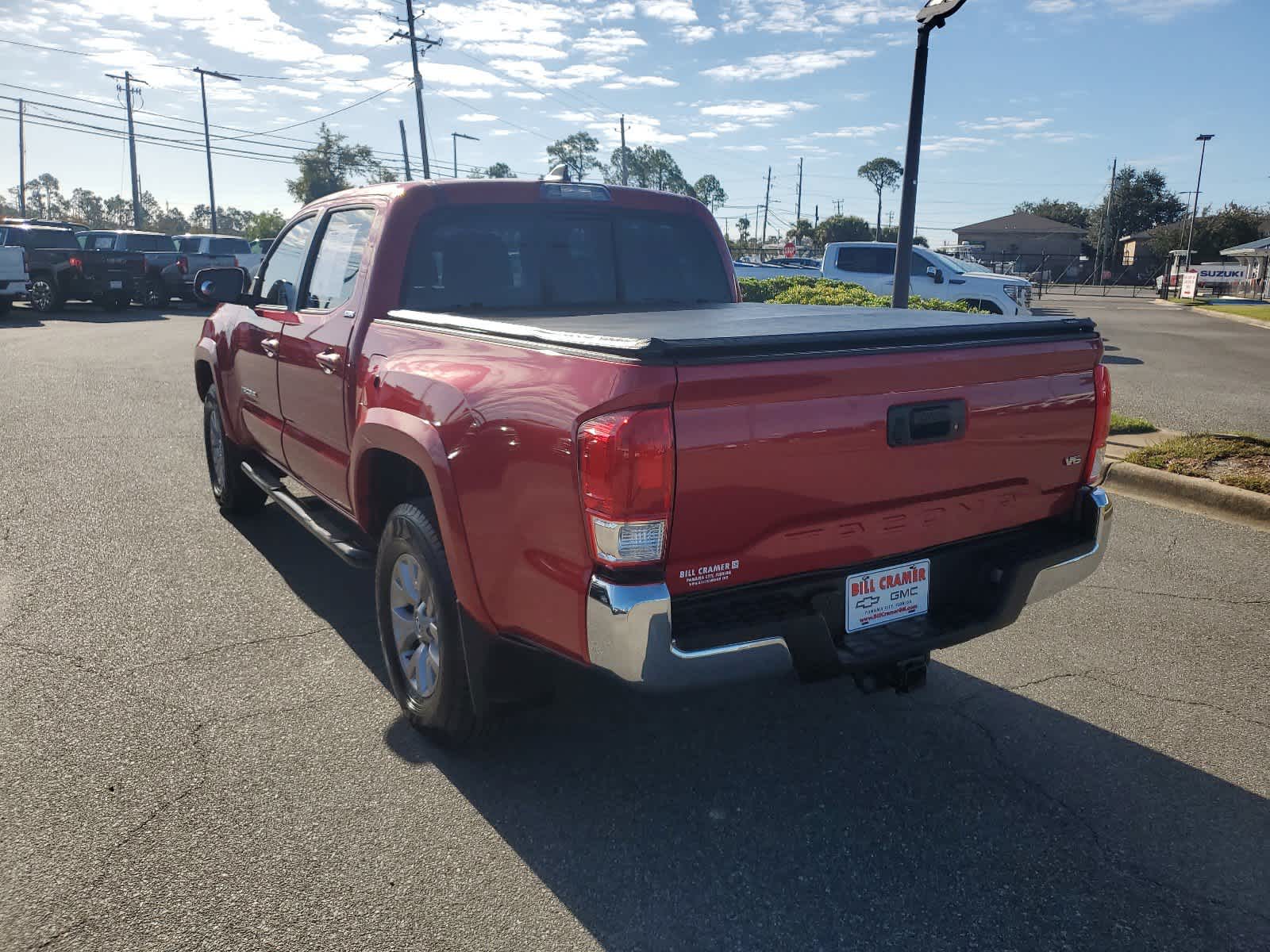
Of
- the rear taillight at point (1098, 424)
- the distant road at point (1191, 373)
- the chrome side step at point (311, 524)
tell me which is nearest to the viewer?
the rear taillight at point (1098, 424)

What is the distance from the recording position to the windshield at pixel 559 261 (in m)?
4.12

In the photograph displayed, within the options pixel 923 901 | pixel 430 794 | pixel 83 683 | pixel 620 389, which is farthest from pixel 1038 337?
pixel 83 683

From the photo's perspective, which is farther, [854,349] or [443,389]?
[443,389]

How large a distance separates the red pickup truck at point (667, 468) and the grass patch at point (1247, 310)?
29619mm

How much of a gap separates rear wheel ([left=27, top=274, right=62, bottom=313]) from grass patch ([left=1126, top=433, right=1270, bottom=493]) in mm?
23631

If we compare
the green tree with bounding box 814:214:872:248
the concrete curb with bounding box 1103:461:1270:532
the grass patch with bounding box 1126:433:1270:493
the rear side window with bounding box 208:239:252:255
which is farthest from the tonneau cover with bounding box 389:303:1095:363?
the green tree with bounding box 814:214:872:248

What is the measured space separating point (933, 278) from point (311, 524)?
15.3 m

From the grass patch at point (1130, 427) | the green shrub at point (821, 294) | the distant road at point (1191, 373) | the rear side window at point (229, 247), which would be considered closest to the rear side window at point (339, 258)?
the grass patch at point (1130, 427)

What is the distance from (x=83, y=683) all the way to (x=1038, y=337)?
391 centimetres

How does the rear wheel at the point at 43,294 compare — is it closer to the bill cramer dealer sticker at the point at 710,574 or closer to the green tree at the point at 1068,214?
the bill cramer dealer sticker at the point at 710,574

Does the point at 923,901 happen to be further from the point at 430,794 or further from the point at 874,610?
the point at 430,794

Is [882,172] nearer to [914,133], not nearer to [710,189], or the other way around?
[710,189]

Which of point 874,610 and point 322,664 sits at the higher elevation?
point 874,610

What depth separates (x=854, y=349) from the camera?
2.74 m
